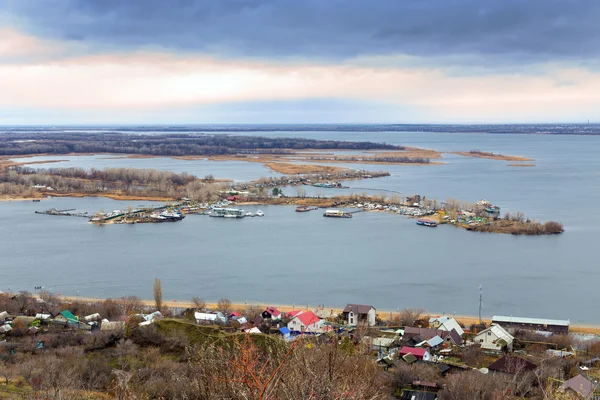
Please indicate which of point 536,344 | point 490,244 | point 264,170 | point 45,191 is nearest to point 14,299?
point 536,344

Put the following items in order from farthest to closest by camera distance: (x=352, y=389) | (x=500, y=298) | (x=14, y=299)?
(x=500, y=298), (x=14, y=299), (x=352, y=389)

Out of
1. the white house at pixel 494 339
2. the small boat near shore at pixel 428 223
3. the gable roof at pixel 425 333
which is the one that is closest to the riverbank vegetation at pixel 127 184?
the small boat near shore at pixel 428 223

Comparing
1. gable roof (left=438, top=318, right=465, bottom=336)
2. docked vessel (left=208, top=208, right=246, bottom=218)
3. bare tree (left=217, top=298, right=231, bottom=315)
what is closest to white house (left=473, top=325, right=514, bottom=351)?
gable roof (left=438, top=318, right=465, bottom=336)

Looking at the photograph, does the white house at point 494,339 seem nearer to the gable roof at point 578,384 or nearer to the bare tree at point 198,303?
the gable roof at point 578,384

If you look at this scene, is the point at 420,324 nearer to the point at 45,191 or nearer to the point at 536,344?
the point at 536,344

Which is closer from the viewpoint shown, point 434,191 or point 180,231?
point 180,231

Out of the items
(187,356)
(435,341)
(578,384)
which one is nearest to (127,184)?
(435,341)
